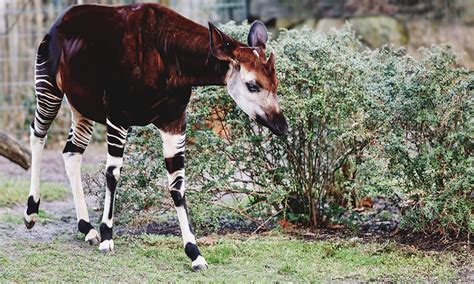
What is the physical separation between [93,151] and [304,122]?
5.50 m

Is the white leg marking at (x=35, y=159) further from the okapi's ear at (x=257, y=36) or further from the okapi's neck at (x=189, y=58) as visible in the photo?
the okapi's ear at (x=257, y=36)

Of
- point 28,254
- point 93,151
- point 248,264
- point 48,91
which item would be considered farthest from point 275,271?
point 93,151

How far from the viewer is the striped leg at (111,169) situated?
5391 millimetres

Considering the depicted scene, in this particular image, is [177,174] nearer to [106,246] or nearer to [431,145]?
[106,246]

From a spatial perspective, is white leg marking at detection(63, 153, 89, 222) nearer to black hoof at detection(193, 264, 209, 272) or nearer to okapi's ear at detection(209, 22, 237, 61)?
black hoof at detection(193, 264, 209, 272)

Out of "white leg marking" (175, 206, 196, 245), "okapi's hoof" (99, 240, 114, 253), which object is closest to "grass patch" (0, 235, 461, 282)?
"okapi's hoof" (99, 240, 114, 253)

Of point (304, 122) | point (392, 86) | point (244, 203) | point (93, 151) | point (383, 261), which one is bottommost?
point (93, 151)

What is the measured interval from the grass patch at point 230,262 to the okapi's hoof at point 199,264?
0.19 ft

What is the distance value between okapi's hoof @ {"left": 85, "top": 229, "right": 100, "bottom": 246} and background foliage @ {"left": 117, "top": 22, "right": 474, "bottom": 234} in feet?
1.23

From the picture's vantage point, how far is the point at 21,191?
8.18 metres

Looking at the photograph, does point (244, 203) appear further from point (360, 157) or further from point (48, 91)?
point (48, 91)

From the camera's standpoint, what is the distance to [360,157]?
20.2ft

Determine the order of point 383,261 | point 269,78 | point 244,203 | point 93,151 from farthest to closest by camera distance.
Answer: point 93,151 → point 244,203 → point 383,261 → point 269,78

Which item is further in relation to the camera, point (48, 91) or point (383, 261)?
point (48, 91)
